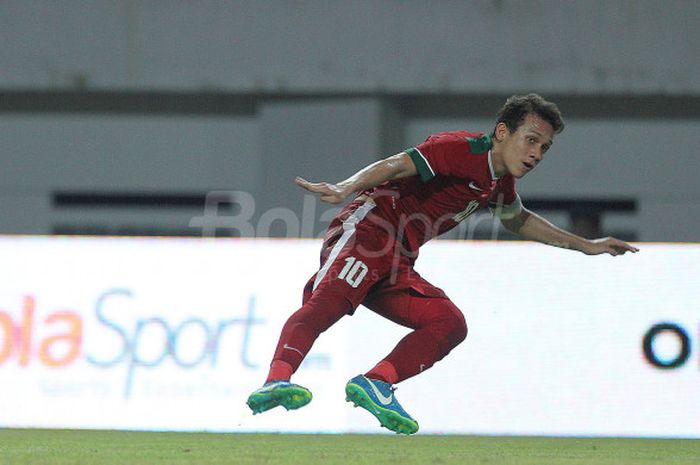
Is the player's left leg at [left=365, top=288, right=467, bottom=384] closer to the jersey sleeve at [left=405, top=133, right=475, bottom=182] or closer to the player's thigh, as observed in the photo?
the player's thigh

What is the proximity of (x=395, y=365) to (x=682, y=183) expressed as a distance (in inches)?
362

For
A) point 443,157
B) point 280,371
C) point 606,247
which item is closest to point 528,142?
point 443,157

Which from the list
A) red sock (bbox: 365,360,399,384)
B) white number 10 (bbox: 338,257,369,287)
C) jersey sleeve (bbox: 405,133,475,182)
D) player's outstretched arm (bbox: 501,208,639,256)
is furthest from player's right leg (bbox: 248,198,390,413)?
player's outstretched arm (bbox: 501,208,639,256)

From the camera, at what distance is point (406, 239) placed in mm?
5633

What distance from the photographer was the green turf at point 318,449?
5.40m

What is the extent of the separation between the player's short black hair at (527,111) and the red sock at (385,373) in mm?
1149

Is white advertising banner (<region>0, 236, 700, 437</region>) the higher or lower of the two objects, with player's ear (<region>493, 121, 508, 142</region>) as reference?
lower

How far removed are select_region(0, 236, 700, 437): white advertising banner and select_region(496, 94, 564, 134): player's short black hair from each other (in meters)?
3.58

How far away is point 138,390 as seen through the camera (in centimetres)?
891

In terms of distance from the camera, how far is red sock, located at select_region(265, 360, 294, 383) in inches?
202

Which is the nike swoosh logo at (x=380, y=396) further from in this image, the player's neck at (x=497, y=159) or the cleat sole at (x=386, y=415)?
the player's neck at (x=497, y=159)

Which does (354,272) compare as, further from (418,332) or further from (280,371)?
(280,371)

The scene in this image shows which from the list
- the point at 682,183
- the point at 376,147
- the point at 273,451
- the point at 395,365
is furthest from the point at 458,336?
the point at 682,183

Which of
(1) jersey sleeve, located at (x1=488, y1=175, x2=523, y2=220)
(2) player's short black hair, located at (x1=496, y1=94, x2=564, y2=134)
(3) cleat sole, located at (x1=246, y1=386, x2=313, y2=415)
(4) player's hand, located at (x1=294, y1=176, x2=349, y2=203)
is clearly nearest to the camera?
(4) player's hand, located at (x1=294, y1=176, x2=349, y2=203)
